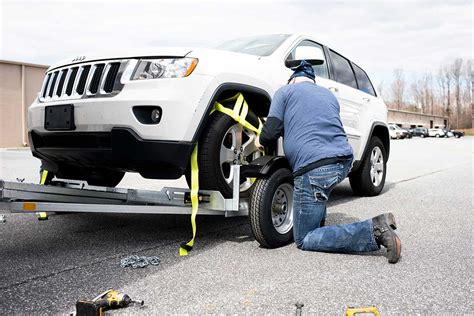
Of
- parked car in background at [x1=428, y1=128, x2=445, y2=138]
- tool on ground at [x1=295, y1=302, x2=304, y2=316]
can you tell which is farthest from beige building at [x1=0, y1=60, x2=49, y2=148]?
parked car in background at [x1=428, y1=128, x2=445, y2=138]

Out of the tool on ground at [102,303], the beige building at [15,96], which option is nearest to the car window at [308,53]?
the tool on ground at [102,303]

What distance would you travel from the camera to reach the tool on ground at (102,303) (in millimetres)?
2277

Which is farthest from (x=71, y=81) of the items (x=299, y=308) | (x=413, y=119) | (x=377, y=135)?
(x=413, y=119)

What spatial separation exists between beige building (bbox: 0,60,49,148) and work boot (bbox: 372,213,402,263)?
71.7 feet

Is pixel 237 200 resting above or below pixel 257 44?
below

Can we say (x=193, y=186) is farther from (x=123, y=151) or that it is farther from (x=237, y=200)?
(x=123, y=151)

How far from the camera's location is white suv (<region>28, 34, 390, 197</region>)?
3.36 metres

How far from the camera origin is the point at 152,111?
133 inches

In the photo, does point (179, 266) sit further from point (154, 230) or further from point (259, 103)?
point (259, 103)

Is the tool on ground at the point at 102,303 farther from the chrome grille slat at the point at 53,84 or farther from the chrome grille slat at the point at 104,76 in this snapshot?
the chrome grille slat at the point at 53,84

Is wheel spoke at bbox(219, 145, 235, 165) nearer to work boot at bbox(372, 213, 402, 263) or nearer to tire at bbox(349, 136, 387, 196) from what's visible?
work boot at bbox(372, 213, 402, 263)

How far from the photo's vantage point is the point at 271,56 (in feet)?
14.3

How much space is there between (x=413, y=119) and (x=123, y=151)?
82061 millimetres

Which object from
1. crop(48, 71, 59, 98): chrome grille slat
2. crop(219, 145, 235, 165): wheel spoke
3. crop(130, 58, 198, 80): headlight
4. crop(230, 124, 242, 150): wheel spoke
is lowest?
crop(219, 145, 235, 165): wheel spoke
